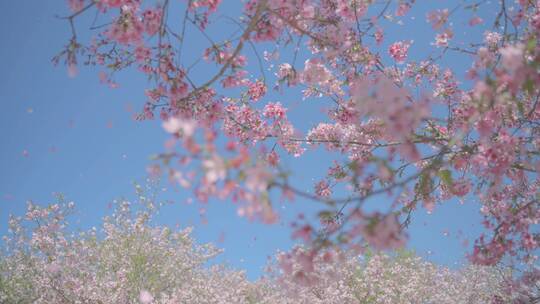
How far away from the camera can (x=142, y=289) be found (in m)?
16.7

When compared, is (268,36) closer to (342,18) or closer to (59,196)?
(342,18)

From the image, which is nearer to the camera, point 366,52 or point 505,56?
point 505,56

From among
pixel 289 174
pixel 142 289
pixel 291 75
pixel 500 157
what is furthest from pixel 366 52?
pixel 142 289

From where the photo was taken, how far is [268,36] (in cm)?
429

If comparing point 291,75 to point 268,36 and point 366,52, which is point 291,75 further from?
point 366,52

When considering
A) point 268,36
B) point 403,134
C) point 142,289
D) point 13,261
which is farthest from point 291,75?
point 13,261

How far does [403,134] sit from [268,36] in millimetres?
2363

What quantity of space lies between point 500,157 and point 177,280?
60.7 ft

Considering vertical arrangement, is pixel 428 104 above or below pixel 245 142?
below

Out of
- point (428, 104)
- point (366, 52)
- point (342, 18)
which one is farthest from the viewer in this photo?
point (366, 52)

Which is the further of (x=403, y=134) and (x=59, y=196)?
(x=59, y=196)

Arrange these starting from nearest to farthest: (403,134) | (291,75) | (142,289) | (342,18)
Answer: (403,134), (291,75), (342,18), (142,289)

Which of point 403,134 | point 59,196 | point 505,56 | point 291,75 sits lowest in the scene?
point 403,134

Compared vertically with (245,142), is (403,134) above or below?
below
